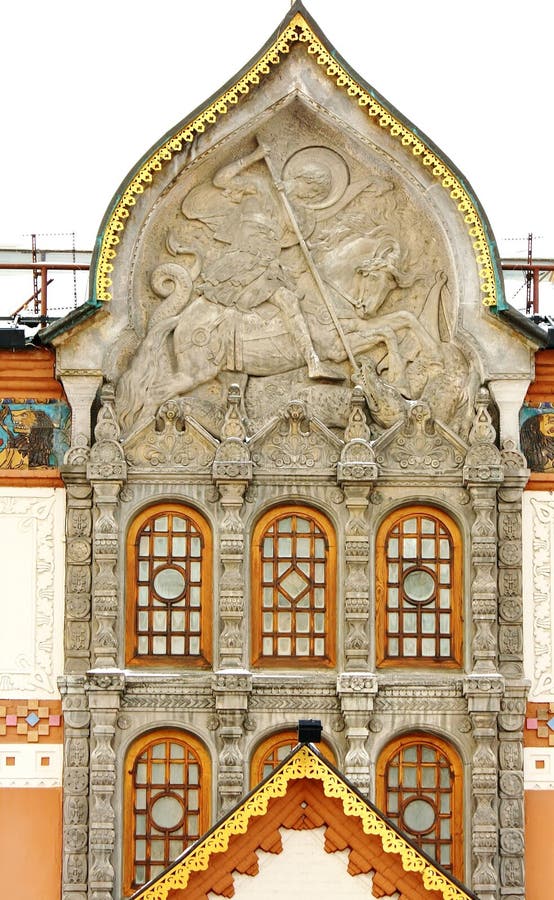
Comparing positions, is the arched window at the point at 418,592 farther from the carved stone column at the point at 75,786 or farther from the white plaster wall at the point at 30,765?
the white plaster wall at the point at 30,765

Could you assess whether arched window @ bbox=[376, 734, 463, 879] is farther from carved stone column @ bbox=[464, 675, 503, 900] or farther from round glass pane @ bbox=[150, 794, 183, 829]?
round glass pane @ bbox=[150, 794, 183, 829]

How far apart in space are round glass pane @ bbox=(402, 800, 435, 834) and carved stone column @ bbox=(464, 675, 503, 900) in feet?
1.43

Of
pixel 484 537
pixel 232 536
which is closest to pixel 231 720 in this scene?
pixel 232 536

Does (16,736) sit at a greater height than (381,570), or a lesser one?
lesser

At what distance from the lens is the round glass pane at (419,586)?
22953 mm

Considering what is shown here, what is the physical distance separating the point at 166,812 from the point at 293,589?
2.46 m

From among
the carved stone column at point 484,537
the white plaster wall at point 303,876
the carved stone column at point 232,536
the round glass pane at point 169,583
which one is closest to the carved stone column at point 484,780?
the carved stone column at point 484,537

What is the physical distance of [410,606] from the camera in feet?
75.3

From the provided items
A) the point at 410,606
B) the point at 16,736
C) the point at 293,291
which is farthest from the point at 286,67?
the point at 16,736

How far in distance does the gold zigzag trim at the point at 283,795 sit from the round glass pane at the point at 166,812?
3.45m

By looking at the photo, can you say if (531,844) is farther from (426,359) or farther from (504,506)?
(426,359)

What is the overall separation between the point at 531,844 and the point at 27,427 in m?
6.34

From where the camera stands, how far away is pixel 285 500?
75.4 ft

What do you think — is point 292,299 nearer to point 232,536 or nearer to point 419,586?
point 232,536
